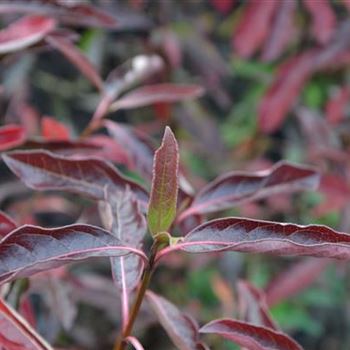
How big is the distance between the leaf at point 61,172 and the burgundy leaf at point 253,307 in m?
0.22

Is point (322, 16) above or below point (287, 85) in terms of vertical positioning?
above

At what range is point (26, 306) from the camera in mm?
904

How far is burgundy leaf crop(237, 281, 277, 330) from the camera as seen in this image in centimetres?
87

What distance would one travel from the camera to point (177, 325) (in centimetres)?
78

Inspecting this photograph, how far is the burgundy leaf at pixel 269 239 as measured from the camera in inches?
24.8

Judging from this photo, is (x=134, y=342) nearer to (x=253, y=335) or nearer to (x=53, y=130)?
(x=253, y=335)

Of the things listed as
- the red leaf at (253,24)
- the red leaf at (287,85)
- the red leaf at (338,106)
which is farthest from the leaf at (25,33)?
the red leaf at (338,106)

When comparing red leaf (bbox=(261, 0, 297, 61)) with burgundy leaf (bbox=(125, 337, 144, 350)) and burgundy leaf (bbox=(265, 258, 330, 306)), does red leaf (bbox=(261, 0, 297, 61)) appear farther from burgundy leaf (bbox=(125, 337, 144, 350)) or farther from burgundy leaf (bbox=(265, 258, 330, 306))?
burgundy leaf (bbox=(125, 337, 144, 350))

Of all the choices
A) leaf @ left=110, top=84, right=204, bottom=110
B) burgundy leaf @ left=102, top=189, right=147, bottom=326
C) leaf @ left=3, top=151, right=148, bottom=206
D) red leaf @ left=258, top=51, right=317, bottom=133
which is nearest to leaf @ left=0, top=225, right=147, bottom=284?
burgundy leaf @ left=102, top=189, right=147, bottom=326

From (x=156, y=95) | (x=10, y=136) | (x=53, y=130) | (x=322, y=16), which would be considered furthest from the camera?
(x=322, y=16)

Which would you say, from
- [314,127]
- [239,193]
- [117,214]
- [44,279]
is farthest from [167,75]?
[117,214]

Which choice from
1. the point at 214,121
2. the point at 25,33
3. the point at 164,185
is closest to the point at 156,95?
the point at 25,33

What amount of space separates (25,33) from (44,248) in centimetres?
39

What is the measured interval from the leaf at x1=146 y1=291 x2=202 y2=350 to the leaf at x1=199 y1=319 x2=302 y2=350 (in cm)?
4
